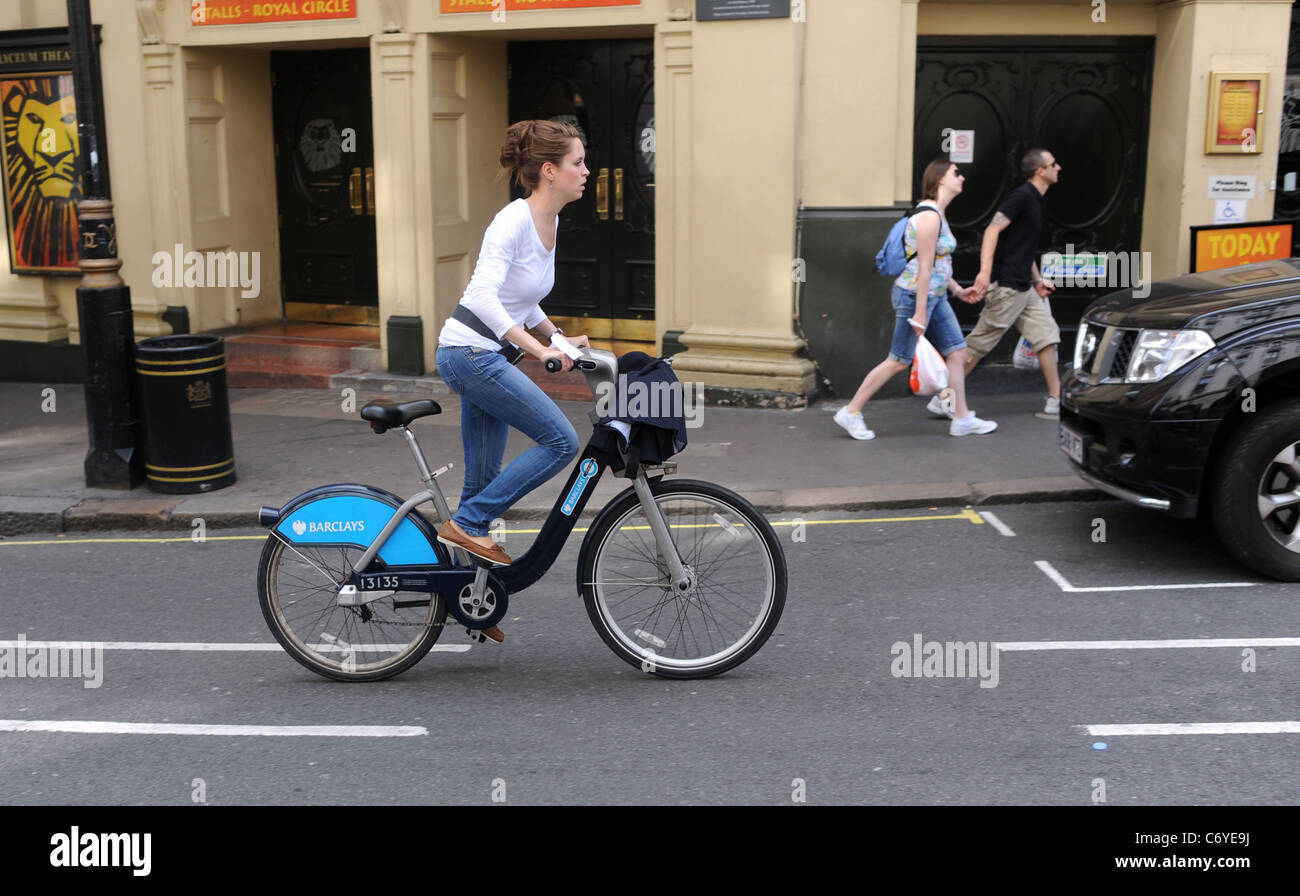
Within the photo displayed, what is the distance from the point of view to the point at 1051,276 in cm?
1112

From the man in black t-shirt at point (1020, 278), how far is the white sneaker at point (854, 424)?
38.2 inches

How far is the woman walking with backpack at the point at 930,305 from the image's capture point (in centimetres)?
885

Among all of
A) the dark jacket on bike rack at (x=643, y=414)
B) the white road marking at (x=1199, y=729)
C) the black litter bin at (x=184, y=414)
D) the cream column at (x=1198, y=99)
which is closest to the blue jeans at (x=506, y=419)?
the dark jacket on bike rack at (x=643, y=414)

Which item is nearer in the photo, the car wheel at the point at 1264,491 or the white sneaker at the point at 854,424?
the car wheel at the point at 1264,491

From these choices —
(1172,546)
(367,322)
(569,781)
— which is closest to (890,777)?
(569,781)

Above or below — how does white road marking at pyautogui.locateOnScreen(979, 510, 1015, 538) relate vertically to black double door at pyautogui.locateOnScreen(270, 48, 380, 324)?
below

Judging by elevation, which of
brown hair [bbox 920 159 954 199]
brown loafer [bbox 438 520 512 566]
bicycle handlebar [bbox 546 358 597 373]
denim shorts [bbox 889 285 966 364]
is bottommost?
A: brown loafer [bbox 438 520 512 566]

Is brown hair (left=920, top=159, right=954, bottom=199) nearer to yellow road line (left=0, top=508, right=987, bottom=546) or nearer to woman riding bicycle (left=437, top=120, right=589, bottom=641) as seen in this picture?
yellow road line (left=0, top=508, right=987, bottom=546)

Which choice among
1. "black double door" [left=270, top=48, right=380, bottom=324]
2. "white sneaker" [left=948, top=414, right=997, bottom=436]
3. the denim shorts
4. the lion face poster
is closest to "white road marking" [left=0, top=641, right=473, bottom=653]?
the denim shorts

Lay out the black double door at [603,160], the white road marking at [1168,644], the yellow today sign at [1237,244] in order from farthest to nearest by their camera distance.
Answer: the black double door at [603,160] < the yellow today sign at [1237,244] < the white road marking at [1168,644]

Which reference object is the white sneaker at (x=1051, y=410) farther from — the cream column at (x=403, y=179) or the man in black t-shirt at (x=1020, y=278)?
the cream column at (x=403, y=179)

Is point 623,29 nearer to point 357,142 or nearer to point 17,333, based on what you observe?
point 357,142

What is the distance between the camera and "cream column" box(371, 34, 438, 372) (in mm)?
11461

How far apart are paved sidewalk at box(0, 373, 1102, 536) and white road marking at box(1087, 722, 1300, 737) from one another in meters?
3.30
